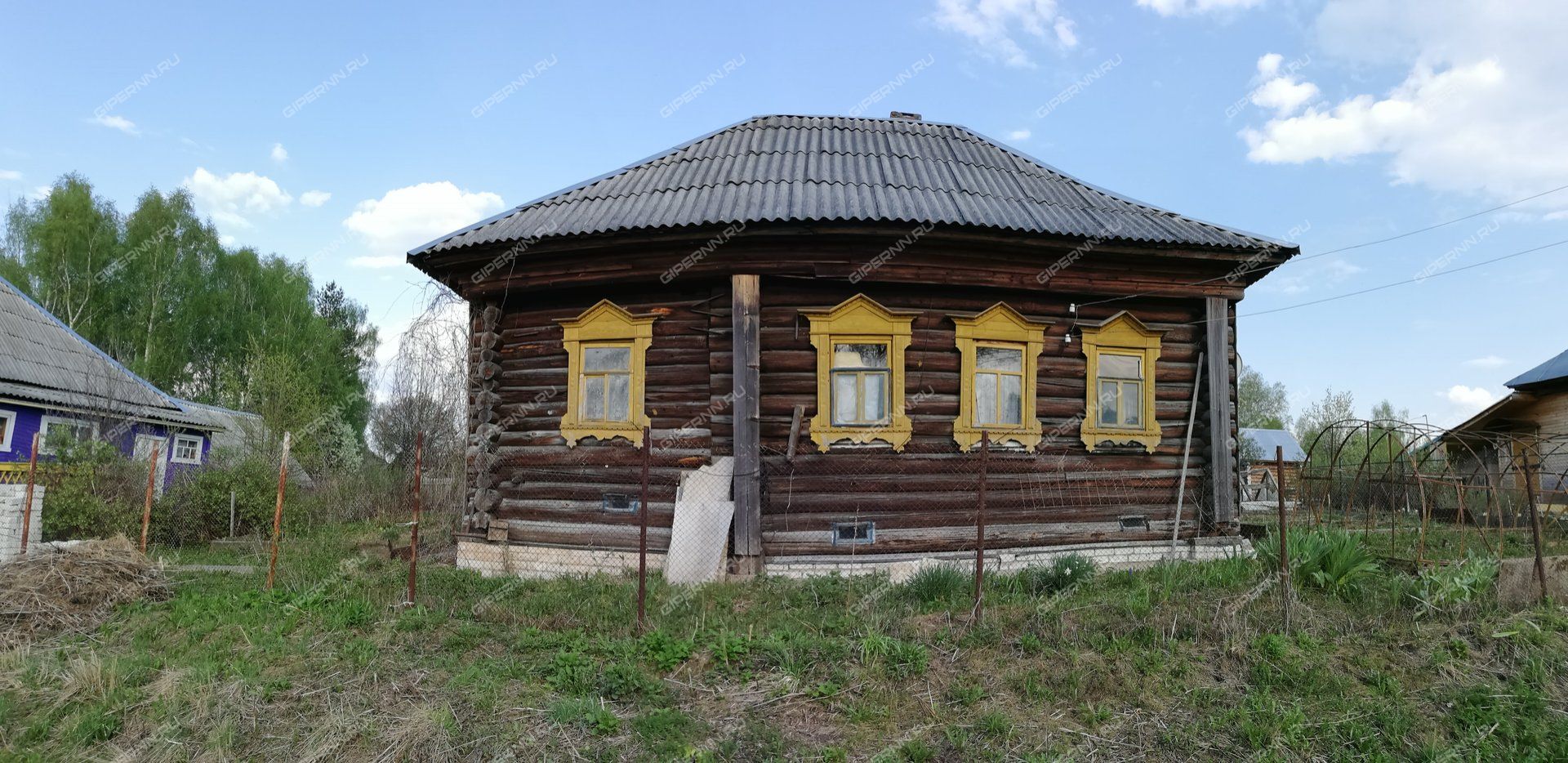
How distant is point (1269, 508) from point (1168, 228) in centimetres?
1514

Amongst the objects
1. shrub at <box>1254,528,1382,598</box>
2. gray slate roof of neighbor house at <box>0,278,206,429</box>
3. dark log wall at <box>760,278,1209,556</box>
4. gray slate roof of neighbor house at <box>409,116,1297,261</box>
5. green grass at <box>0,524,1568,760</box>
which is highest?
gray slate roof of neighbor house at <box>409,116,1297,261</box>

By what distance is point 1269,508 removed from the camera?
835 inches

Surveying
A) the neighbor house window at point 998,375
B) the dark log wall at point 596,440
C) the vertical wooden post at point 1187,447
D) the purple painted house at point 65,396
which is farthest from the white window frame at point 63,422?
the vertical wooden post at point 1187,447

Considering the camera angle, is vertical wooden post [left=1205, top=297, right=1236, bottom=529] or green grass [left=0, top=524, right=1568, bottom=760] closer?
green grass [left=0, top=524, right=1568, bottom=760]

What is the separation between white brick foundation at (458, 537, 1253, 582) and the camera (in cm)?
852

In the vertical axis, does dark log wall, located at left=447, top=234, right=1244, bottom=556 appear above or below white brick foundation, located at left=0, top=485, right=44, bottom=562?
above

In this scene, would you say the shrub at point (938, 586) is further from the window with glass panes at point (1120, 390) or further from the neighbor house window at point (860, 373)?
the window with glass panes at point (1120, 390)

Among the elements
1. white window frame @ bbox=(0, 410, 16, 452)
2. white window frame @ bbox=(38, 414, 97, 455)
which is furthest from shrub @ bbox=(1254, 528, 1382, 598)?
white window frame @ bbox=(0, 410, 16, 452)

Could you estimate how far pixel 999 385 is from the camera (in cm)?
920

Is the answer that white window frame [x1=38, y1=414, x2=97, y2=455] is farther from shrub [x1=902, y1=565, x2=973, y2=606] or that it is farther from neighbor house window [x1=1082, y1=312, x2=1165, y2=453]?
neighbor house window [x1=1082, y1=312, x2=1165, y2=453]

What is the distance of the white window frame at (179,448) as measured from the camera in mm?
19828

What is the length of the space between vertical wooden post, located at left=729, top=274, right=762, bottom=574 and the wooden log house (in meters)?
0.02

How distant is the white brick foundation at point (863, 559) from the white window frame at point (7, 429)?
12462 mm

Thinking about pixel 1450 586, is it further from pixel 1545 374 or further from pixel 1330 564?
pixel 1545 374
